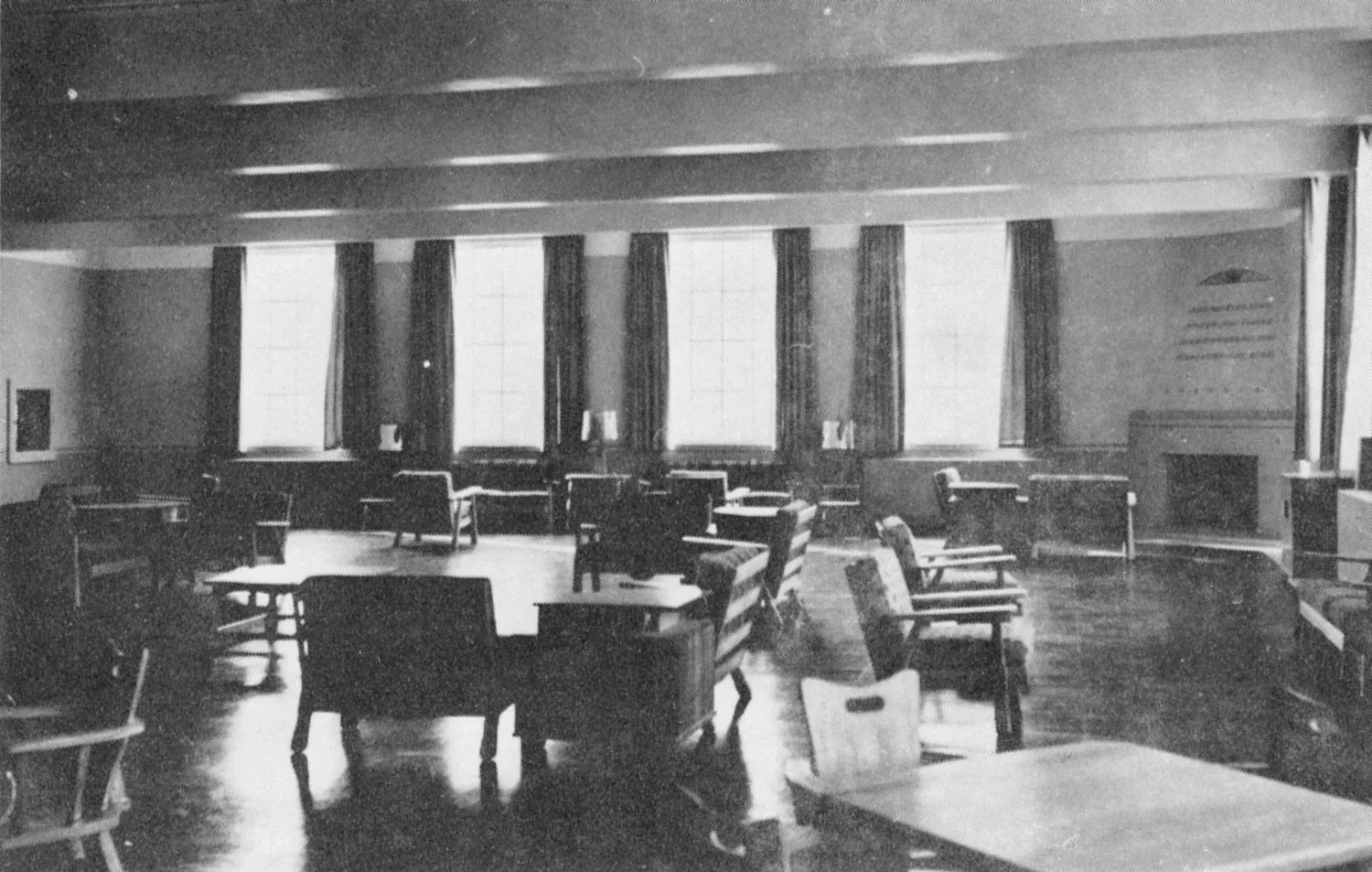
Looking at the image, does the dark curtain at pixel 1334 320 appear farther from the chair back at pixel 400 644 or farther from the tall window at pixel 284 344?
the tall window at pixel 284 344

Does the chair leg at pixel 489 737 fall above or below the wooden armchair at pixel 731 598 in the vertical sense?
below

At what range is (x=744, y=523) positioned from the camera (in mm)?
9125

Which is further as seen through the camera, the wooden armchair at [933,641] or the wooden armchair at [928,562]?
the wooden armchair at [928,562]

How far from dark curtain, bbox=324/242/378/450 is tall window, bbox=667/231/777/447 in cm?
381

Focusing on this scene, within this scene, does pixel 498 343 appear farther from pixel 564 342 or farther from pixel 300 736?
pixel 300 736

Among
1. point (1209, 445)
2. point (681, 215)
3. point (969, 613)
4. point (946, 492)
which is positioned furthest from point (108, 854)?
point (1209, 445)

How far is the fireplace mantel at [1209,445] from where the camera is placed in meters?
12.4

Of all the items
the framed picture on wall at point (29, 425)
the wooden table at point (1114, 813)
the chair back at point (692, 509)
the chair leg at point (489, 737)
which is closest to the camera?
the wooden table at point (1114, 813)

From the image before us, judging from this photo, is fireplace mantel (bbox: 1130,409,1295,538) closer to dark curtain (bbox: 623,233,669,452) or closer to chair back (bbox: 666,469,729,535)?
dark curtain (bbox: 623,233,669,452)

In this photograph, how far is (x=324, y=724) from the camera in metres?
5.77

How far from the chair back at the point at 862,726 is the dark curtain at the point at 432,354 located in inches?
495

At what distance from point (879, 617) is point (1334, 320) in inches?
280

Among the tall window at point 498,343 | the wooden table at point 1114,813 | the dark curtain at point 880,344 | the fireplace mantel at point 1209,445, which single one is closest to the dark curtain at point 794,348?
the dark curtain at point 880,344

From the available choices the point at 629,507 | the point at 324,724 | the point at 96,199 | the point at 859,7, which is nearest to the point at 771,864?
the point at 324,724
